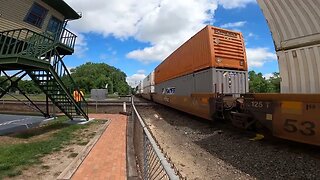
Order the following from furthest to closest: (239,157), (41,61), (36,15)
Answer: (36,15)
(41,61)
(239,157)

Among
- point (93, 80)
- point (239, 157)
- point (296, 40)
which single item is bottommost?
point (239, 157)

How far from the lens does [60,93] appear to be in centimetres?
1449

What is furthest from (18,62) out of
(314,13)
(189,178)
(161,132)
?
(314,13)

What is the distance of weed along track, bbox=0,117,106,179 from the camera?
6.36 metres

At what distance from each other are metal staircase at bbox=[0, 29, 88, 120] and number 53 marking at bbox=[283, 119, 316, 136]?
28.1 feet

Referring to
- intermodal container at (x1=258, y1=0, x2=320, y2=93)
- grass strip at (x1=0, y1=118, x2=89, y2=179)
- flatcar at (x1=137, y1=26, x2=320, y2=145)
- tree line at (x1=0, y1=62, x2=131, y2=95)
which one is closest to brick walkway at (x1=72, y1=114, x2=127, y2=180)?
grass strip at (x1=0, y1=118, x2=89, y2=179)

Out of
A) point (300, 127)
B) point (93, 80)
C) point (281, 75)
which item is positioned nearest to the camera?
point (300, 127)

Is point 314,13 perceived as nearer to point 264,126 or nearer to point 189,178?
point 264,126

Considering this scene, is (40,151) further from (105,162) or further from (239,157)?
(239,157)

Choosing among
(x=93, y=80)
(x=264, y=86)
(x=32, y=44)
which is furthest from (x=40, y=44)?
(x=93, y=80)

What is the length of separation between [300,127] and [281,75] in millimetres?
1382

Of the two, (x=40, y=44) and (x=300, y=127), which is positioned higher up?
(x=40, y=44)

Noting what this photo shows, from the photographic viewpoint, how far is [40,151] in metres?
8.30

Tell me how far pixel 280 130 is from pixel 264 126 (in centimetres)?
99
